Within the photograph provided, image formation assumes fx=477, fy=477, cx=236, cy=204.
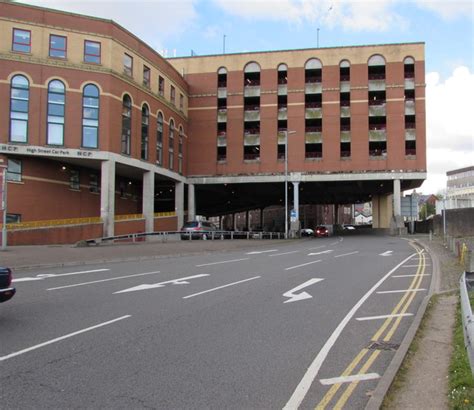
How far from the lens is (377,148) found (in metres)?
54.4

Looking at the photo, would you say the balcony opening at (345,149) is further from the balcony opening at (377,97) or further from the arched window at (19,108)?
the arched window at (19,108)

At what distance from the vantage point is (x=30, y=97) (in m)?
34.2

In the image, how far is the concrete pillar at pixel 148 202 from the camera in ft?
139

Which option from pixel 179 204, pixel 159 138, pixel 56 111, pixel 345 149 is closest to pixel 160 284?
pixel 56 111

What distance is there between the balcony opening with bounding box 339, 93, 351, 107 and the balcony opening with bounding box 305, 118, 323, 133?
3273mm

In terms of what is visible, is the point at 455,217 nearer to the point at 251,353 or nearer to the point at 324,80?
the point at 324,80

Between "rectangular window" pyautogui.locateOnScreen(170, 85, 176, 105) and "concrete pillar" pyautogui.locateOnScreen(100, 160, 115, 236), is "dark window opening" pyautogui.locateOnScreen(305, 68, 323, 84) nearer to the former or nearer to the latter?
"rectangular window" pyautogui.locateOnScreen(170, 85, 176, 105)

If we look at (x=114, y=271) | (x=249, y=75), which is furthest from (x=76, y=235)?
(x=249, y=75)

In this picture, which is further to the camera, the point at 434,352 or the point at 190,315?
the point at 190,315

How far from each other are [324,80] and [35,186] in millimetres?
34232

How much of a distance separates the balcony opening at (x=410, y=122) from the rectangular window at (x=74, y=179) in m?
35.9

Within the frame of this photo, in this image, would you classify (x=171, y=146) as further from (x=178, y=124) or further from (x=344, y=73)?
(x=344, y=73)

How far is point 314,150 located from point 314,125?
9.48 ft

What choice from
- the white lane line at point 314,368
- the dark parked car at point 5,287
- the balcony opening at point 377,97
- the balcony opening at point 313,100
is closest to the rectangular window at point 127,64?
the balcony opening at point 313,100
